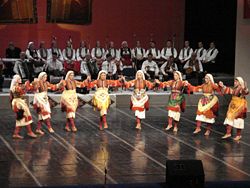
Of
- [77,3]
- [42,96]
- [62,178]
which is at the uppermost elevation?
[77,3]

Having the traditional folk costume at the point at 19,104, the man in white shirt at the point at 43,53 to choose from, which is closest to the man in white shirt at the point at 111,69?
the man in white shirt at the point at 43,53

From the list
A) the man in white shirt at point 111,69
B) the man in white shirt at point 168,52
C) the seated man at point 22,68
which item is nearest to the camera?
the seated man at point 22,68

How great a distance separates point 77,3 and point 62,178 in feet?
39.9

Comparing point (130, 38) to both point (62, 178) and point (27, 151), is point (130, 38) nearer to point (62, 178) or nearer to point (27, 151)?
point (27, 151)

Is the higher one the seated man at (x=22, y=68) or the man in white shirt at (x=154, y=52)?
the man in white shirt at (x=154, y=52)

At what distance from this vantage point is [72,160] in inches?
478

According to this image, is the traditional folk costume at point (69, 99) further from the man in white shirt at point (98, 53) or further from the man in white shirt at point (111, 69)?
the man in white shirt at point (98, 53)

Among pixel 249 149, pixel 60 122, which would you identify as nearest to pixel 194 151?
pixel 249 149

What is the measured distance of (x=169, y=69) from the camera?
20.3 metres

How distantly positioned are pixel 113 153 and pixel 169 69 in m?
7.83

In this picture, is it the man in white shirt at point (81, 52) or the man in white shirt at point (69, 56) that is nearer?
the man in white shirt at point (69, 56)

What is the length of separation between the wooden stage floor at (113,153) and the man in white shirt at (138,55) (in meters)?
4.26

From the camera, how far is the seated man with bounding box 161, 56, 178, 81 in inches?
797

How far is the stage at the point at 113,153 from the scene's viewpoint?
11.0m
